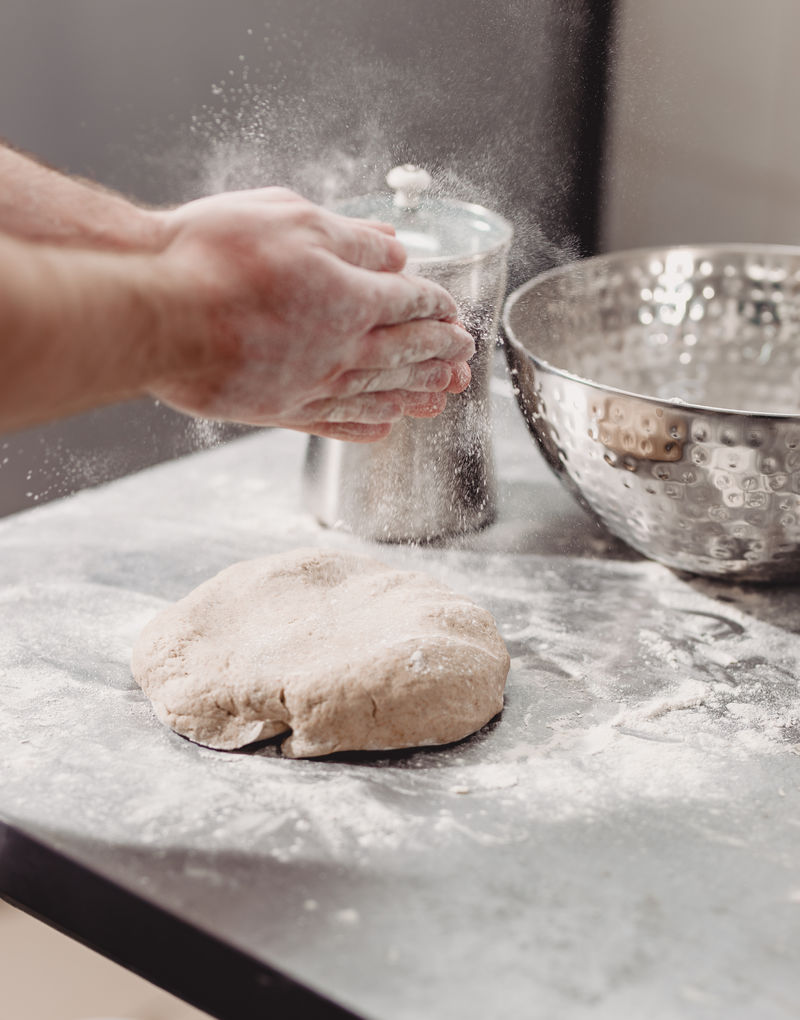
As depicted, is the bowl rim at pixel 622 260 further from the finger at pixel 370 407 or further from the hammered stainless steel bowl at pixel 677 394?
the finger at pixel 370 407

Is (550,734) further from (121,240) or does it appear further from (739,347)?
(739,347)

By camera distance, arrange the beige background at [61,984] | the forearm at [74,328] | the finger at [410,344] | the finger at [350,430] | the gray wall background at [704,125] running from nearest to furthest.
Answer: the forearm at [74,328], the finger at [410,344], the finger at [350,430], the beige background at [61,984], the gray wall background at [704,125]

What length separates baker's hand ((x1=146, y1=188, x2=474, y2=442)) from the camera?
2.39 feet

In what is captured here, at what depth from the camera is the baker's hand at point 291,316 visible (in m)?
0.73

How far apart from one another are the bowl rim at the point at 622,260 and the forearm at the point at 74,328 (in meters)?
0.51

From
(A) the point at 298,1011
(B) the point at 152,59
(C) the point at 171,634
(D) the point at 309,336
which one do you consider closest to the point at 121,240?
(D) the point at 309,336

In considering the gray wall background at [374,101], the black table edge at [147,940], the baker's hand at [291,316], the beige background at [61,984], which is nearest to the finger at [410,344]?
the baker's hand at [291,316]

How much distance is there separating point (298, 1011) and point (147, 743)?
1.05ft

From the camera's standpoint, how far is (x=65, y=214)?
2.57 ft

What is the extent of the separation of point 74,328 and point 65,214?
0.20 meters

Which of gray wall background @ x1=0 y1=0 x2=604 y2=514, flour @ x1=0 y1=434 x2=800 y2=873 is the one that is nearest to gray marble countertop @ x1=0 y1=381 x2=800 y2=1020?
flour @ x1=0 y1=434 x2=800 y2=873

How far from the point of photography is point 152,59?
1.48m

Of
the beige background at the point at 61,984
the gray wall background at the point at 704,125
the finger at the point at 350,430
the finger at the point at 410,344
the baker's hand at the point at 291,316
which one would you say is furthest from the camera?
the gray wall background at the point at 704,125

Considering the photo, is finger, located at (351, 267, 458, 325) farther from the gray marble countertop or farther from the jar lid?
the gray marble countertop
